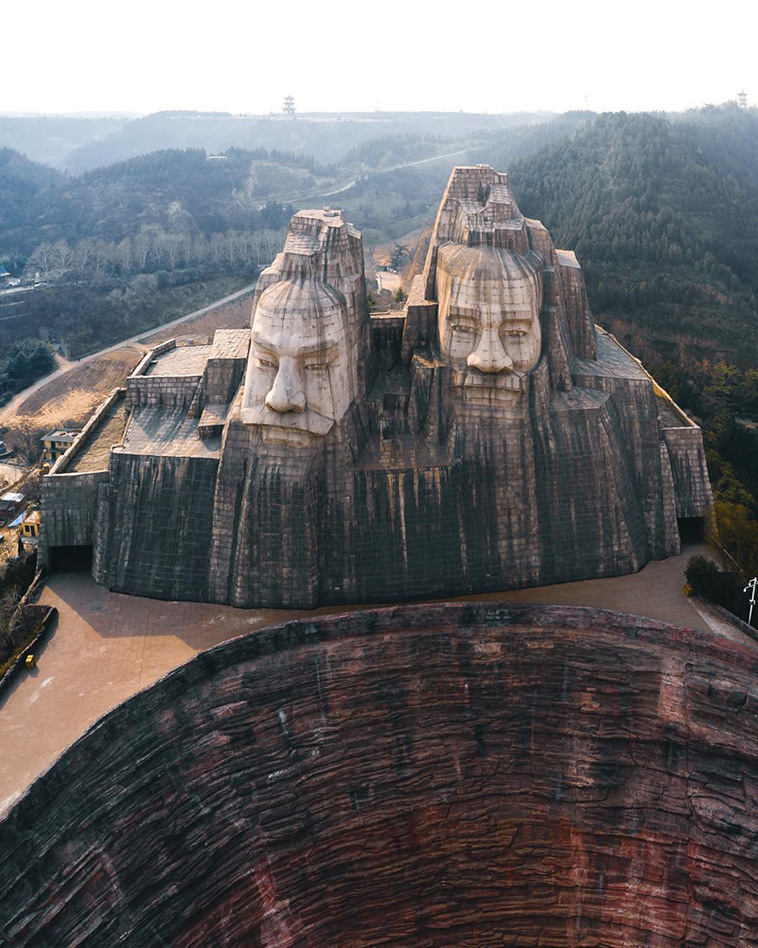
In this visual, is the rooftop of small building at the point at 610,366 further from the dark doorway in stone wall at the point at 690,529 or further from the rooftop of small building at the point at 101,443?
the rooftop of small building at the point at 101,443

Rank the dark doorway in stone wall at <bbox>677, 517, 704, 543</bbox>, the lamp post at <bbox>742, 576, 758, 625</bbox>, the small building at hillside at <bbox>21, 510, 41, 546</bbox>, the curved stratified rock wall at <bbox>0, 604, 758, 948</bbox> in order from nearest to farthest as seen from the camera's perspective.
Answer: the curved stratified rock wall at <bbox>0, 604, 758, 948</bbox> → the lamp post at <bbox>742, 576, 758, 625</bbox> → the dark doorway in stone wall at <bbox>677, 517, 704, 543</bbox> → the small building at hillside at <bbox>21, 510, 41, 546</bbox>

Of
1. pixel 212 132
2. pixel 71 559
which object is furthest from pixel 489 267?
pixel 212 132

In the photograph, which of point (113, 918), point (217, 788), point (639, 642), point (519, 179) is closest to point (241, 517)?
point (217, 788)

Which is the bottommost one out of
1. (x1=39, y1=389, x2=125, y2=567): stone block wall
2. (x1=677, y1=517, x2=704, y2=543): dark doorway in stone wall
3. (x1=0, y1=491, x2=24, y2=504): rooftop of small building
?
(x1=0, y1=491, x2=24, y2=504): rooftop of small building

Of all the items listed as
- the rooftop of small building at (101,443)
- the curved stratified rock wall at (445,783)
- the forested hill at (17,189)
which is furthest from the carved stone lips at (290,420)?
the forested hill at (17,189)

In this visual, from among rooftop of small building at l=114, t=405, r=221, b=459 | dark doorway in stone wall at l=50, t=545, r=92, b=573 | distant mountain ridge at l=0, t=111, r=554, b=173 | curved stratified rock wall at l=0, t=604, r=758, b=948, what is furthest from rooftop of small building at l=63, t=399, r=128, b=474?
distant mountain ridge at l=0, t=111, r=554, b=173

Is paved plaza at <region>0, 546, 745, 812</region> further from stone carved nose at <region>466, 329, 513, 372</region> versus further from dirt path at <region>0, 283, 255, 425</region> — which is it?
dirt path at <region>0, 283, 255, 425</region>
